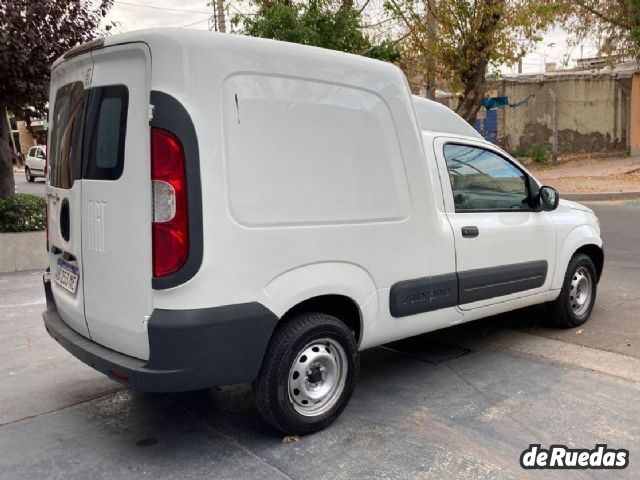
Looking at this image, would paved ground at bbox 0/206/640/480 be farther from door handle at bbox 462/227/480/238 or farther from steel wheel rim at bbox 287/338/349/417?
door handle at bbox 462/227/480/238

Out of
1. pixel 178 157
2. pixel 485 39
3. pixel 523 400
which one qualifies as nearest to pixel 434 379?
pixel 523 400

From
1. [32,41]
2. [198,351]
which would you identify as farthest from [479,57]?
[198,351]

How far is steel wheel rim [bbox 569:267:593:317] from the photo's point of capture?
5387mm

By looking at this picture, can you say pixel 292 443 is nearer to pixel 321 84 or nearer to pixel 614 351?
pixel 321 84

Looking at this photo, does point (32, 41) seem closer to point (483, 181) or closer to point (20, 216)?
point (20, 216)

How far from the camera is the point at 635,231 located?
400 inches

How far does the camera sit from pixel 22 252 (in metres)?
8.62

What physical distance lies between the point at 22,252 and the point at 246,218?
6.71 metres

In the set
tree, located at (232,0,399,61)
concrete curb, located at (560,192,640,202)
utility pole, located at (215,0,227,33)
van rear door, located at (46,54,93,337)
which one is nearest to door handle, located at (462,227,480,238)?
van rear door, located at (46,54,93,337)

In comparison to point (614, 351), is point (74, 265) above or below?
Result: above

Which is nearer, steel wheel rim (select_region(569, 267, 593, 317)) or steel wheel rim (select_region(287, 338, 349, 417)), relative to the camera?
steel wheel rim (select_region(287, 338, 349, 417))

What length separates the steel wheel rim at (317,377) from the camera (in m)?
3.40

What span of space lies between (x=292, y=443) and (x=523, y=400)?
1.53 metres

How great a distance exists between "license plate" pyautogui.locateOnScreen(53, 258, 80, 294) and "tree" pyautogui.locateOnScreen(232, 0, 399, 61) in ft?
33.6
